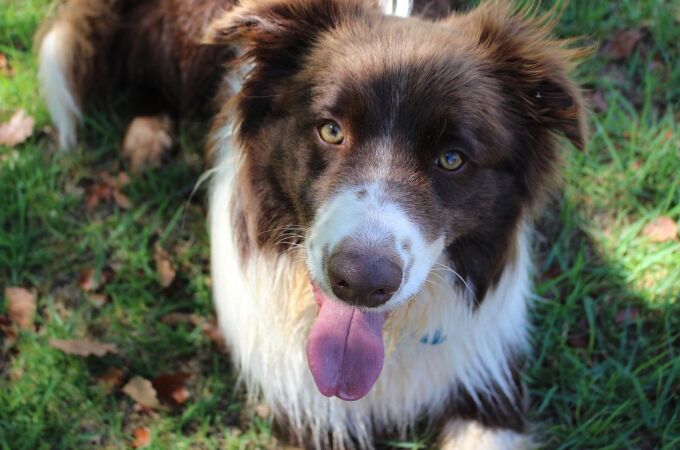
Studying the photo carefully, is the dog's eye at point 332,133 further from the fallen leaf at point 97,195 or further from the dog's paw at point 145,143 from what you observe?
the fallen leaf at point 97,195

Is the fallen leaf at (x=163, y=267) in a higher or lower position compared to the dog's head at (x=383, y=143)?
lower

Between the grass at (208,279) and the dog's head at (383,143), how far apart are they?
2.06 ft

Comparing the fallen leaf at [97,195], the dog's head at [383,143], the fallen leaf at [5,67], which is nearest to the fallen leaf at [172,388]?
the dog's head at [383,143]

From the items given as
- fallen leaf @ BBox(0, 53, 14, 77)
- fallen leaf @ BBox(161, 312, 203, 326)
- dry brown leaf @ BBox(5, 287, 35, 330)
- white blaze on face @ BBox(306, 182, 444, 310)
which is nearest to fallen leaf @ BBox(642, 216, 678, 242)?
white blaze on face @ BBox(306, 182, 444, 310)

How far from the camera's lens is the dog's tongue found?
2709 millimetres

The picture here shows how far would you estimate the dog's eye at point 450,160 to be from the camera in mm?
Result: 2549

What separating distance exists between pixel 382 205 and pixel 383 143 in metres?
0.23

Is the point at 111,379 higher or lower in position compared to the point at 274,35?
lower

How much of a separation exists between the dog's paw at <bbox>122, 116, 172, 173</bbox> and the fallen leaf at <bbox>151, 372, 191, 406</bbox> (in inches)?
50.3

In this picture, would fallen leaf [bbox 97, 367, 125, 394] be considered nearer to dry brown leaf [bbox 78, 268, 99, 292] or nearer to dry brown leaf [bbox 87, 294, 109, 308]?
dry brown leaf [bbox 87, 294, 109, 308]

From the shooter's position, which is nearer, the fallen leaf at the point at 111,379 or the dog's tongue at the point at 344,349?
the dog's tongue at the point at 344,349

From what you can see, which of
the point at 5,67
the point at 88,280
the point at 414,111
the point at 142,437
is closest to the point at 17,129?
the point at 5,67

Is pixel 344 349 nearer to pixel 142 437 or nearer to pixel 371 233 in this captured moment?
pixel 371 233

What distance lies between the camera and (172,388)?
3.56 meters
